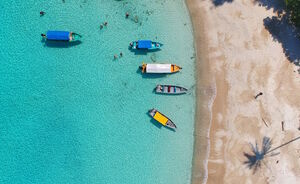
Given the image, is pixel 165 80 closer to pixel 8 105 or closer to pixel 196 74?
pixel 196 74

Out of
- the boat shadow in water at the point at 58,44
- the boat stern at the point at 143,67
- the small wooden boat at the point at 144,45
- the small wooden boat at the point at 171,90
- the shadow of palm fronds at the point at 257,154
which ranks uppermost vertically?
the small wooden boat at the point at 144,45

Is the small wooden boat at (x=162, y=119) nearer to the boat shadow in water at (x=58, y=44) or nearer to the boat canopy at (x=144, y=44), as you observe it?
the boat canopy at (x=144, y=44)

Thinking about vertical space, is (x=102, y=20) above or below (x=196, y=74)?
above

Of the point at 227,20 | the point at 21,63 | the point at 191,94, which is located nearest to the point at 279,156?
the point at 191,94

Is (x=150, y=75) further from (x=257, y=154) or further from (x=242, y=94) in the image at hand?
(x=257, y=154)

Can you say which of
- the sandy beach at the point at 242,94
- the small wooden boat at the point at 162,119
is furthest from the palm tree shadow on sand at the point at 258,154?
the small wooden boat at the point at 162,119

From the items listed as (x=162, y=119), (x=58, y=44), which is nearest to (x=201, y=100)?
(x=162, y=119)

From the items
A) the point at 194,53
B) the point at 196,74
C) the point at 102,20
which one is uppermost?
the point at 102,20

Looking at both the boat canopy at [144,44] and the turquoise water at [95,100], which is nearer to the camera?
the boat canopy at [144,44]
